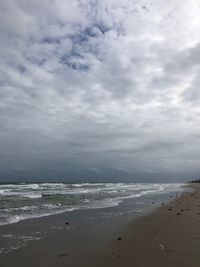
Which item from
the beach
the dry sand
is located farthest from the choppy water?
the dry sand

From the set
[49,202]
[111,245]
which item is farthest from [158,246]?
[49,202]

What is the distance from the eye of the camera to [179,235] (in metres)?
9.45

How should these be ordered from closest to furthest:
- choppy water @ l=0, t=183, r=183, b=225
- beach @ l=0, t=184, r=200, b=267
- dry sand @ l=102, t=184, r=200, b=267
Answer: dry sand @ l=102, t=184, r=200, b=267 < beach @ l=0, t=184, r=200, b=267 < choppy water @ l=0, t=183, r=183, b=225

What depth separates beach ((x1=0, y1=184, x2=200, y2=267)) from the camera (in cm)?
666

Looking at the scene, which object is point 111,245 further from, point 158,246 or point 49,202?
point 49,202

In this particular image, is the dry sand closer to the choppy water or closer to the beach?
the beach

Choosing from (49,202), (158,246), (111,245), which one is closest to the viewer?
(158,246)

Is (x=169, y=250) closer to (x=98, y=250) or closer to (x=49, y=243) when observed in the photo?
(x=98, y=250)

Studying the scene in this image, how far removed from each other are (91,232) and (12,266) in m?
4.20

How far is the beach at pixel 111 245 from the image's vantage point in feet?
21.8

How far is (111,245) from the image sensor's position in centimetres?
834

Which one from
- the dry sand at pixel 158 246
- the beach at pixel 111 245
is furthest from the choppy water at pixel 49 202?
the dry sand at pixel 158 246

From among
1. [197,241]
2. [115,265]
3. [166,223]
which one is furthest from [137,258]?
[166,223]

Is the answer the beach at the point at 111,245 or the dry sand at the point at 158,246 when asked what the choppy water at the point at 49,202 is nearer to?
the beach at the point at 111,245
